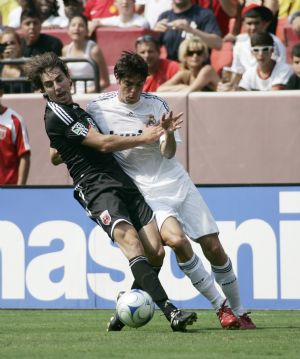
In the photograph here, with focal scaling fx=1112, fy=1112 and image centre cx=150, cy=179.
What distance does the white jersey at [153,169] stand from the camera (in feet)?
29.6

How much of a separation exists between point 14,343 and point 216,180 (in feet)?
20.2

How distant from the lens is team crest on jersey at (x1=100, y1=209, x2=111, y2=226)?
8750mm

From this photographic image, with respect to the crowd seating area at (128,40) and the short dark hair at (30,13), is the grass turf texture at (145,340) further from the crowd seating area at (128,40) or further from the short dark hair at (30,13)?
the short dark hair at (30,13)

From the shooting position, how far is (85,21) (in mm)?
15617

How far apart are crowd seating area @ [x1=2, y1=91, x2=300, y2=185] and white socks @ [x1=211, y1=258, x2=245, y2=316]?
4.40 meters

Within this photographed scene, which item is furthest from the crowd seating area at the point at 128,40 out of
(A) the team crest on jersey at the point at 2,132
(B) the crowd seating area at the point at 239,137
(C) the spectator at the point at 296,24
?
(A) the team crest on jersey at the point at 2,132

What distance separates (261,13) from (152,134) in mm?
6745

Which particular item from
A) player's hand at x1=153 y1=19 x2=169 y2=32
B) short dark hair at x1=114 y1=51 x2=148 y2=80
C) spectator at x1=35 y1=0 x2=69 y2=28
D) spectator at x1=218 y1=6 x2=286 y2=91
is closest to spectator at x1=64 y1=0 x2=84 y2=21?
spectator at x1=35 y1=0 x2=69 y2=28

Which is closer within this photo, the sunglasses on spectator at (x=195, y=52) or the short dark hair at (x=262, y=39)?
the short dark hair at (x=262, y=39)

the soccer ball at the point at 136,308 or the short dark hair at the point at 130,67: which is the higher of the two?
the short dark hair at the point at 130,67

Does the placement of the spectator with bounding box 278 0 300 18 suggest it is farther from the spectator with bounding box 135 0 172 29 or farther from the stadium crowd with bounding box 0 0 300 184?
the spectator with bounding box 135 0 172 29

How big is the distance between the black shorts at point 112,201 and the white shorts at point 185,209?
10cm

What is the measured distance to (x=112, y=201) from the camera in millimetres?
8836

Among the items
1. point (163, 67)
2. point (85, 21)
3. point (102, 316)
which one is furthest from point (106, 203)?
point (85, 21)
